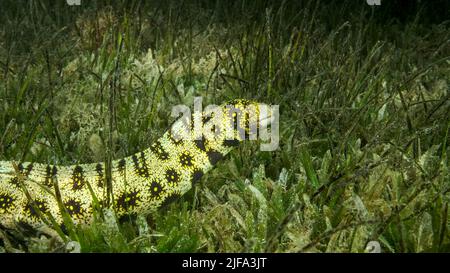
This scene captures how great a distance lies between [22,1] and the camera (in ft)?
24.5

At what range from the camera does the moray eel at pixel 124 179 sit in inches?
101

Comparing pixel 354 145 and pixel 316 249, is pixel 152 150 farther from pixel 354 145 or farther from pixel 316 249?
pixel 354 145

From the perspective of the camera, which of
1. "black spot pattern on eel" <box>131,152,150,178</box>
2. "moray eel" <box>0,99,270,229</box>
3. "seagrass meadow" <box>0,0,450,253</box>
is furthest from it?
"black spot pattern on eel" <box>131,152,150,178</box>

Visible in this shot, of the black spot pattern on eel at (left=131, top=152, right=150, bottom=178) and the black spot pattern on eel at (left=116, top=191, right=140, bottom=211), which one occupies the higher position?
the black spot pattern on eel at (left=131, top=152, right=150, bottom=178)

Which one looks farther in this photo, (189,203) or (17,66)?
(17,66)

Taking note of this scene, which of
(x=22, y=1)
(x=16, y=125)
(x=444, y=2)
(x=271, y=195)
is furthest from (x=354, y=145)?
(x=22, y=1)

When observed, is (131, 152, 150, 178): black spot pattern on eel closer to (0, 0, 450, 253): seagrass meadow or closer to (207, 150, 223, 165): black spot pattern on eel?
(0, 0, 450, 253): seagrass meadow

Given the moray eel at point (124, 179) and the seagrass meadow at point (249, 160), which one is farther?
the moray eel at point (124, 179)

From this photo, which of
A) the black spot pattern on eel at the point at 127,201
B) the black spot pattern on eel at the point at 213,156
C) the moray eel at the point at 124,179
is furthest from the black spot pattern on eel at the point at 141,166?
the black spot pattern on eel at the point at 213,156

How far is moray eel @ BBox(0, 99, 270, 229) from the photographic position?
255 centimetres

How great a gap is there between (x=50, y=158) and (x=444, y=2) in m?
7.31

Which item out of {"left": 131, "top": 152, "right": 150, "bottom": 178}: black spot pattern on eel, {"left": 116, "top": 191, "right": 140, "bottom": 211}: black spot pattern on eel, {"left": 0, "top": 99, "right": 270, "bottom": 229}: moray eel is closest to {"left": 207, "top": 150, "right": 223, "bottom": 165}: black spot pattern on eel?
{"left": 0, "top": 99, "right": 270, "bottom": 229}: moray eel

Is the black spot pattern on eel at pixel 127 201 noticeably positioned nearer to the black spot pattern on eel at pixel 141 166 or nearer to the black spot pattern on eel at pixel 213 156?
the black spot pattern on eel at pixel 141 166
